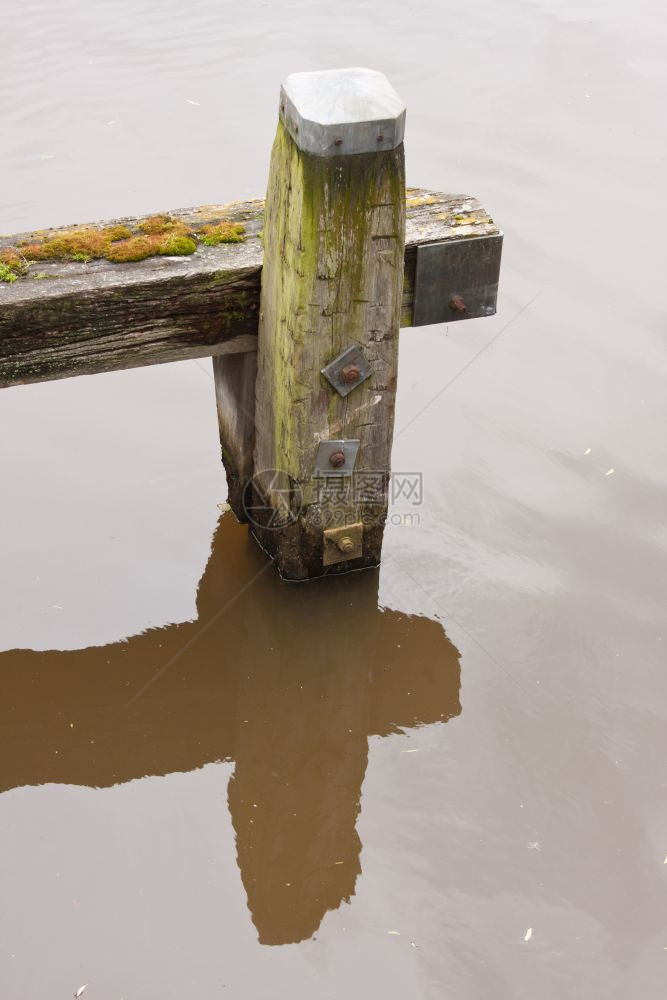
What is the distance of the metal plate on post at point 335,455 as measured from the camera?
4.12m

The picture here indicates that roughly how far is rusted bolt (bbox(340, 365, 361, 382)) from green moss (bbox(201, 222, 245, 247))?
2.11ft

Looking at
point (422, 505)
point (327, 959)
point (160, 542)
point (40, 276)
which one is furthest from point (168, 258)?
point (327, 959)

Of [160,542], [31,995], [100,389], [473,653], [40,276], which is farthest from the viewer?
[100,389]

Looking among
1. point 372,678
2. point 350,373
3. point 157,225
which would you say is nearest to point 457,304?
point 350,373

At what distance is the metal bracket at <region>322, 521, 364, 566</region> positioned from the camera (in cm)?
448

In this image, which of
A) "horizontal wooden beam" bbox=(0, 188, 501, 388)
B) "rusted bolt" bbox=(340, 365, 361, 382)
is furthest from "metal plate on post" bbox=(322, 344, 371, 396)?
"horizontal wooden beam" bbox=(0, 188, 501, 388)

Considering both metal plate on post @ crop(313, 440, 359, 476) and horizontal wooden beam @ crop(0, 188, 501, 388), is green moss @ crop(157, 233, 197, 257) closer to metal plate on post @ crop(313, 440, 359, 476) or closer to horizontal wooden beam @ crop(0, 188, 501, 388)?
horizontal wooden beam @ crop(0, 188, 501, 388)

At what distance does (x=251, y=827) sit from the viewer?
12.5 feet

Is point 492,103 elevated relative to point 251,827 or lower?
elevated

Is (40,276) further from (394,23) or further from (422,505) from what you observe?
(394,23)

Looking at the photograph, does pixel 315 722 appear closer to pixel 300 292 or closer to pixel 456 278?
pixel 300 292

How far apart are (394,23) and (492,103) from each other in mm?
1732

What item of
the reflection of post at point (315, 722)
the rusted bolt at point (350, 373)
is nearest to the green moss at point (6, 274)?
the rusted bolt at point (350, 373)
